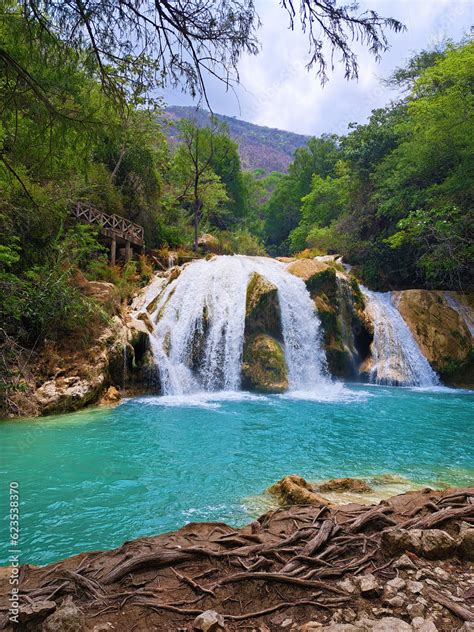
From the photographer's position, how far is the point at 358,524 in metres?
3.16

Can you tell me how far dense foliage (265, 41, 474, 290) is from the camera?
50.4 feet

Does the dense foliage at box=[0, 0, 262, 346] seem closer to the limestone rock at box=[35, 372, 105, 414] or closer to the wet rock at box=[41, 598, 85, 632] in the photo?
the limestone rock at box=[35, 372, 105, 414]

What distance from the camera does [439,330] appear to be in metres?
16.3

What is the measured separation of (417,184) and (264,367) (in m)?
11.3

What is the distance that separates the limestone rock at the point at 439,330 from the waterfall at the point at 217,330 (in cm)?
457

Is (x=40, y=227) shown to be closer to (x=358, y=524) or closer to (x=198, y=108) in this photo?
(x=198, y=108)

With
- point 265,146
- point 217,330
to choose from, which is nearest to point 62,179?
point 217,330

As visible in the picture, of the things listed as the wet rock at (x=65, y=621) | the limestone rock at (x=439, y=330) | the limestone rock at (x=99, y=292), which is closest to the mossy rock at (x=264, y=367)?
the limestone rock at (x=99, y=292)

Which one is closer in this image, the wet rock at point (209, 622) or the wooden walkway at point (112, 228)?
the wet rock at point (209, 622)

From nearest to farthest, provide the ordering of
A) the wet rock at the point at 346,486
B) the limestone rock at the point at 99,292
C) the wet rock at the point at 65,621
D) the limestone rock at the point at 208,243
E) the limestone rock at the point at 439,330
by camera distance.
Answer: the wet rock at the point at 65,621
the wet rock at the point at 346,486
the limestone rock at the point at 99,292
the limestone rock at the point at 439,330
the limestone rock at the point at 208,243

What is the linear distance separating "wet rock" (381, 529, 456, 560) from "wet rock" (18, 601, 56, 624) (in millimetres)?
2124

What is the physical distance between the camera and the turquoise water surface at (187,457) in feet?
14.9

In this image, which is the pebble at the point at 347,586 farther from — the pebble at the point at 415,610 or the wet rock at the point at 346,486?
the wet rock at the point at 346,486

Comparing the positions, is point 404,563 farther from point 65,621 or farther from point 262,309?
point 262,309
